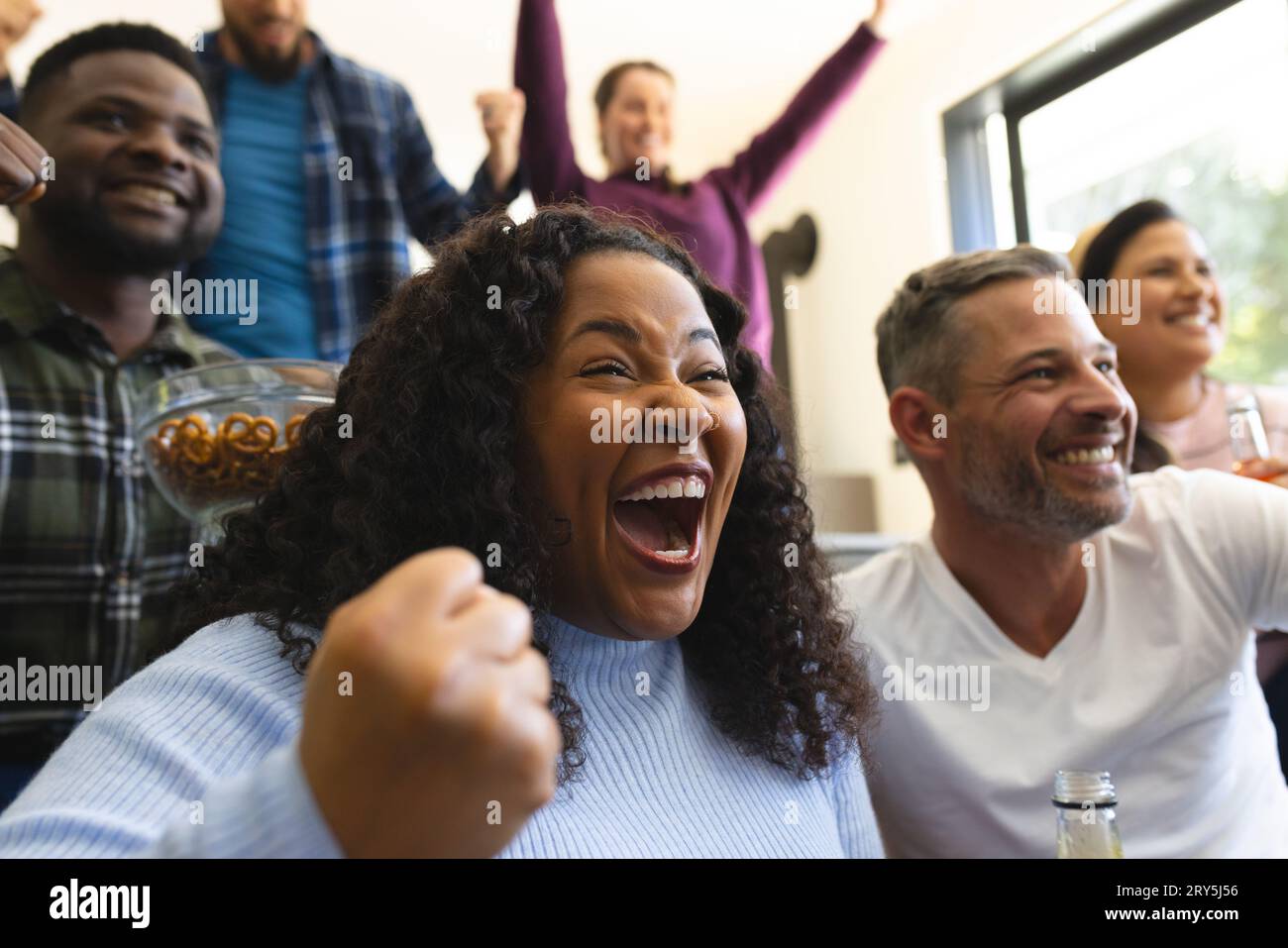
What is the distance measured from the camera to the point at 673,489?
0.97 metres

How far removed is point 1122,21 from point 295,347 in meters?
2.60

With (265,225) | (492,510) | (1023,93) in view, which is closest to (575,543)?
(492,510)

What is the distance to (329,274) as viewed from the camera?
68.4 inches

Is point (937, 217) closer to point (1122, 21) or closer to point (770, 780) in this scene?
point (1122, 21)

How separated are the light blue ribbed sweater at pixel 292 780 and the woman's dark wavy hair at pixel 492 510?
33mm

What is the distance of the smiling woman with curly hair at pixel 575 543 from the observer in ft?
2.90

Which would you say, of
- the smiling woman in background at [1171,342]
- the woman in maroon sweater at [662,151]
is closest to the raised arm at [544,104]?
the woman in maroon sweater at [662,151]

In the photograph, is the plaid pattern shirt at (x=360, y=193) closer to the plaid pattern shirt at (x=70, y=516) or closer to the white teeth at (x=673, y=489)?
the plaid pattern shirt at (x=70, y=516)

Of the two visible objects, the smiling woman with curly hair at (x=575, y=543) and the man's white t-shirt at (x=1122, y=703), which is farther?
the man's white t-shirt at (x=1122, y=703)

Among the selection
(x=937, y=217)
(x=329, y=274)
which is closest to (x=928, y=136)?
(x=937, y=217)

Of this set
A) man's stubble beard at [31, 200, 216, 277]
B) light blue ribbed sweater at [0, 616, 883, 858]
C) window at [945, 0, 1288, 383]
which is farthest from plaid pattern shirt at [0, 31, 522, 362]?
window at [945, 0, 1288, 383]

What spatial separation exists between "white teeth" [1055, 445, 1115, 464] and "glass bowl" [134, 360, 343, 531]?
2.74 feet

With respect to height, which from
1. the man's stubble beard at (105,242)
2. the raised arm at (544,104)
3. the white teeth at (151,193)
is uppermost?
the raised arm at (544,104)

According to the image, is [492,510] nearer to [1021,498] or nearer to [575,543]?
[575,543]
